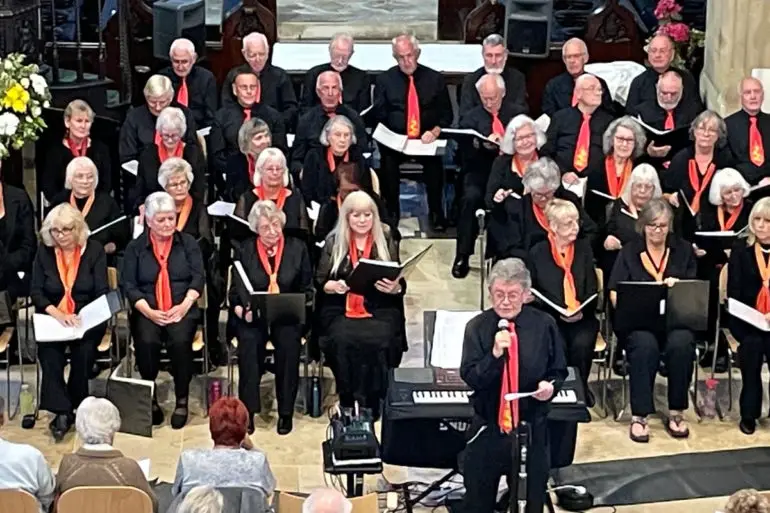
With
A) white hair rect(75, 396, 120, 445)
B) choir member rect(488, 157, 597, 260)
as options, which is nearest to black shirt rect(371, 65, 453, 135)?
choir member rect(488, 157, 597, 260)

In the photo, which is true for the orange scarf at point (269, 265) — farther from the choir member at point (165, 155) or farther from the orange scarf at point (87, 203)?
the orange scarf at point (87, 203)

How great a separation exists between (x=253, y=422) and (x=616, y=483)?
1.90m

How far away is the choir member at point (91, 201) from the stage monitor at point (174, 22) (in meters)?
2.51

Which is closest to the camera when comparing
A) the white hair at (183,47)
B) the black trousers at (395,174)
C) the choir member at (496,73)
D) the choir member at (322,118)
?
the choir member at (322,118)

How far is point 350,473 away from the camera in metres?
6.73

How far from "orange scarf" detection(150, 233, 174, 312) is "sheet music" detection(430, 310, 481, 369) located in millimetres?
1560

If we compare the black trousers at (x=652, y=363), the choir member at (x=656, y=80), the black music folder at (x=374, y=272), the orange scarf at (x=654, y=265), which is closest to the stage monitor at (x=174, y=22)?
the choir member at (x=656, y=80)

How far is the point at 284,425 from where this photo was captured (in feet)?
27.3

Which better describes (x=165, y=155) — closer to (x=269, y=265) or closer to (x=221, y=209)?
(x=221, y=209)

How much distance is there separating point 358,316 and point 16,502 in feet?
9.12

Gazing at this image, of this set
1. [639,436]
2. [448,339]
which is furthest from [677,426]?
[448,339]

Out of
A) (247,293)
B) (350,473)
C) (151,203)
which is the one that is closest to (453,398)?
(350,473)

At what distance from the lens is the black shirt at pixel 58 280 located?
815cm

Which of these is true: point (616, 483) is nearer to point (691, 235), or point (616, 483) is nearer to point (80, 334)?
point (691, 235)
